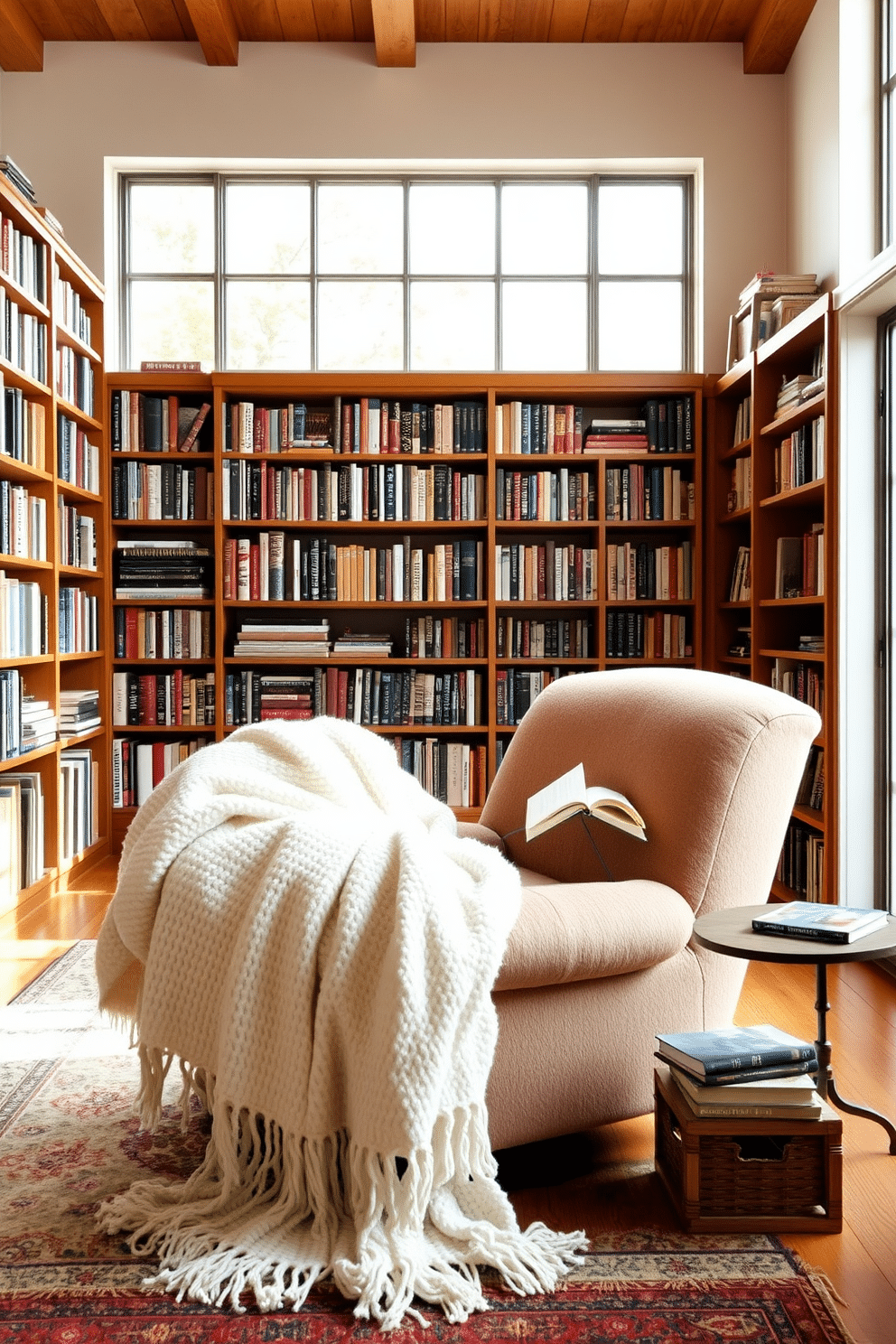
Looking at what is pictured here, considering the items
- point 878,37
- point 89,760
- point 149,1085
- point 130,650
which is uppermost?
point 878,37

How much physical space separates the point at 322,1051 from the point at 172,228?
4.29 metres

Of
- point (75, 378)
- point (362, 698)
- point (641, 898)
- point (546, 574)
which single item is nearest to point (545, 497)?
point (546, 574)

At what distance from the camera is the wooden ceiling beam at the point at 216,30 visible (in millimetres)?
4219

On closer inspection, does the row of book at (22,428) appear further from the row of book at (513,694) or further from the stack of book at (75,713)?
the row of book at (513,694)

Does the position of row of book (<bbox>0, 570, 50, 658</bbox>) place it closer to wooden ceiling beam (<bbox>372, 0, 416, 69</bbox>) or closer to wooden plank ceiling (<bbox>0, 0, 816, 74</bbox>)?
wooden plank ceiling (<bbox>0, 0, 816, 74</bbox>)

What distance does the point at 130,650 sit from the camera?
4766 mm

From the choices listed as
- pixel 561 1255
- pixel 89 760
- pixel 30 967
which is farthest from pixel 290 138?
pixel 561 1255

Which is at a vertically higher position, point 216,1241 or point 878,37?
point 878,37

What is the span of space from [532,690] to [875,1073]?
249 cm

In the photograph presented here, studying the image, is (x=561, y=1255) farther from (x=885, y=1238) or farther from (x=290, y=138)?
(x=290, y=138)

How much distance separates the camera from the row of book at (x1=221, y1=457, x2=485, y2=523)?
4.66m

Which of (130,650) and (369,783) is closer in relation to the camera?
(369,783)

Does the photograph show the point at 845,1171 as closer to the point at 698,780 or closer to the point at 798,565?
the point at 698,780

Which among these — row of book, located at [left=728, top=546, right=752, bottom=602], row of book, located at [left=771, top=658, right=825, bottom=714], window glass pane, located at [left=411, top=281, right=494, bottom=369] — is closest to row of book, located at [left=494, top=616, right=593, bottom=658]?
row of book, located at [left=728, top=546, right=752, bottom=602]
